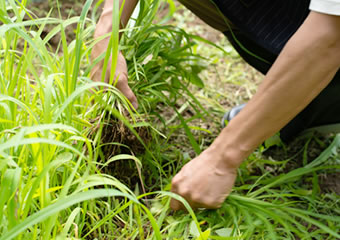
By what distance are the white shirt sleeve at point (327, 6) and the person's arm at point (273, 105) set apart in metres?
0.01

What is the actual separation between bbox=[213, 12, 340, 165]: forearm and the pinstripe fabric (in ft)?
1.29

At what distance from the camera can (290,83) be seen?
1.03 metres

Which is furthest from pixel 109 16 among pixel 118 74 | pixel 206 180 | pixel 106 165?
pixel 206 180

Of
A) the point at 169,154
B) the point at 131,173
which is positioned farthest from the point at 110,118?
the point at 169,154

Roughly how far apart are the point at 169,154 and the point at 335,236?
57cm

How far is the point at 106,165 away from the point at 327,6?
67cm

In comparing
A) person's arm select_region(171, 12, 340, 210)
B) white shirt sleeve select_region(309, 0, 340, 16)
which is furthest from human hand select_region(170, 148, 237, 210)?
white shirt sleeve select_region(309, 0, 340, 16)

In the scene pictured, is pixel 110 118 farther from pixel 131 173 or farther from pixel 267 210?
pixel 267 210

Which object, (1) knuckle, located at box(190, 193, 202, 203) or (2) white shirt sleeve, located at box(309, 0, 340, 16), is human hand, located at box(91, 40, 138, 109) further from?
(2) white shirt sleeve, located at box(309, 0, 340, 16)

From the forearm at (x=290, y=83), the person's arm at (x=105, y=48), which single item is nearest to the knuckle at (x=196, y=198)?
the forearm at (x=290, y=83)

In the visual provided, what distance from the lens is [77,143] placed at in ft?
4.07

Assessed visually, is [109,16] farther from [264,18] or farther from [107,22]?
[264,18]

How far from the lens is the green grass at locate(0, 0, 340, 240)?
3.26 feet

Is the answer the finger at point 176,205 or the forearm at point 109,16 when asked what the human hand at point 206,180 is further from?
the forearm at point 109,16
